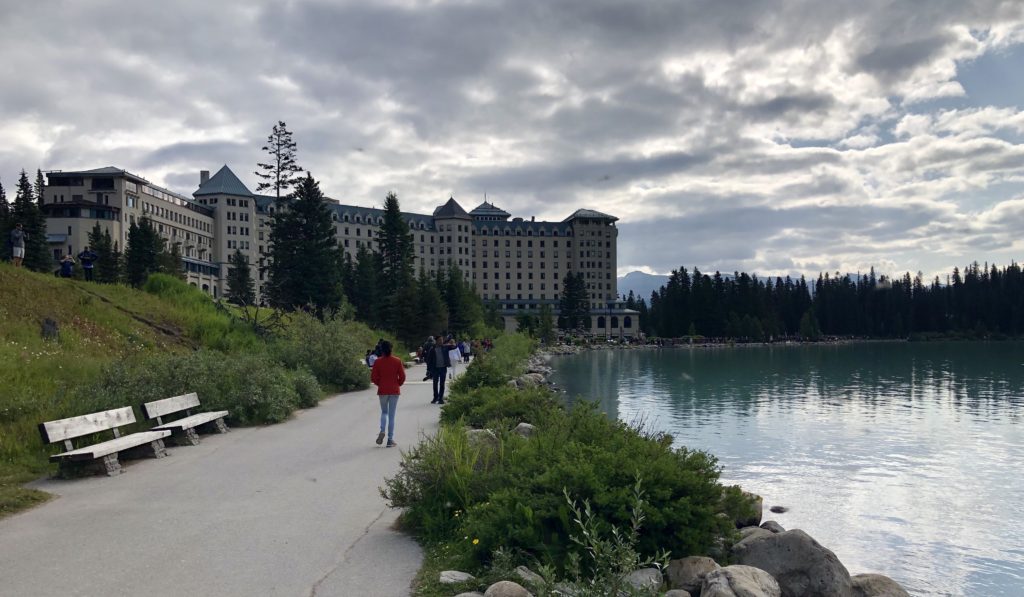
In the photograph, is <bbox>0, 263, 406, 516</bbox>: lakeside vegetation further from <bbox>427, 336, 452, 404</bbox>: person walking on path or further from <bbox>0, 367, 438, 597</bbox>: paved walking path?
<bbox>427, 336, 452, 404</bbox>: person walking on path

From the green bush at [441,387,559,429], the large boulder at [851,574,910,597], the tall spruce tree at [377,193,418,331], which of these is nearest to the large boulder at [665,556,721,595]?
the large boulder at [851,574,910,597]

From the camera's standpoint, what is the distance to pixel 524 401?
1716cm

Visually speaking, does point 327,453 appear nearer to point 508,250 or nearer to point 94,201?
point 94,201

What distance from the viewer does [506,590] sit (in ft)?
20.1

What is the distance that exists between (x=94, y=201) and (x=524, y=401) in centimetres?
11561

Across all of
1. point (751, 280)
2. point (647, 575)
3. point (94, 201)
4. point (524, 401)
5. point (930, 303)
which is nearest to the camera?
point (647, 575)

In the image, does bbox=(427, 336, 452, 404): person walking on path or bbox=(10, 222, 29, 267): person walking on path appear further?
bbox=(10, 222, 29, 267): person walking on path

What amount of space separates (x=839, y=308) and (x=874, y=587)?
18316 cm

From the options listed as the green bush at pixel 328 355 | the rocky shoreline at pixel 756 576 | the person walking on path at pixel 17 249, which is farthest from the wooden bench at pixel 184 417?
the person walking on path at pixel 17 249

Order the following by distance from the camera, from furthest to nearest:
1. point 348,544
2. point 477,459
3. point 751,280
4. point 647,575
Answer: point 751,280, point 477,459, point 348,544, point 647,575

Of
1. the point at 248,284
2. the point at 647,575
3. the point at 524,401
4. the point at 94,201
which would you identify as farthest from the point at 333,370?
the point at 94,201

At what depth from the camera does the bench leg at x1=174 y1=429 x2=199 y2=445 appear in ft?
48.2

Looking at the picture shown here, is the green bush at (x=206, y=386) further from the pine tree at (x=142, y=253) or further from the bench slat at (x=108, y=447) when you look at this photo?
the pine tree at (x=142, y=253)

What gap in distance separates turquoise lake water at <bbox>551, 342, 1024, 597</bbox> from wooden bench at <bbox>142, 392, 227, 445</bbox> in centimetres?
842
